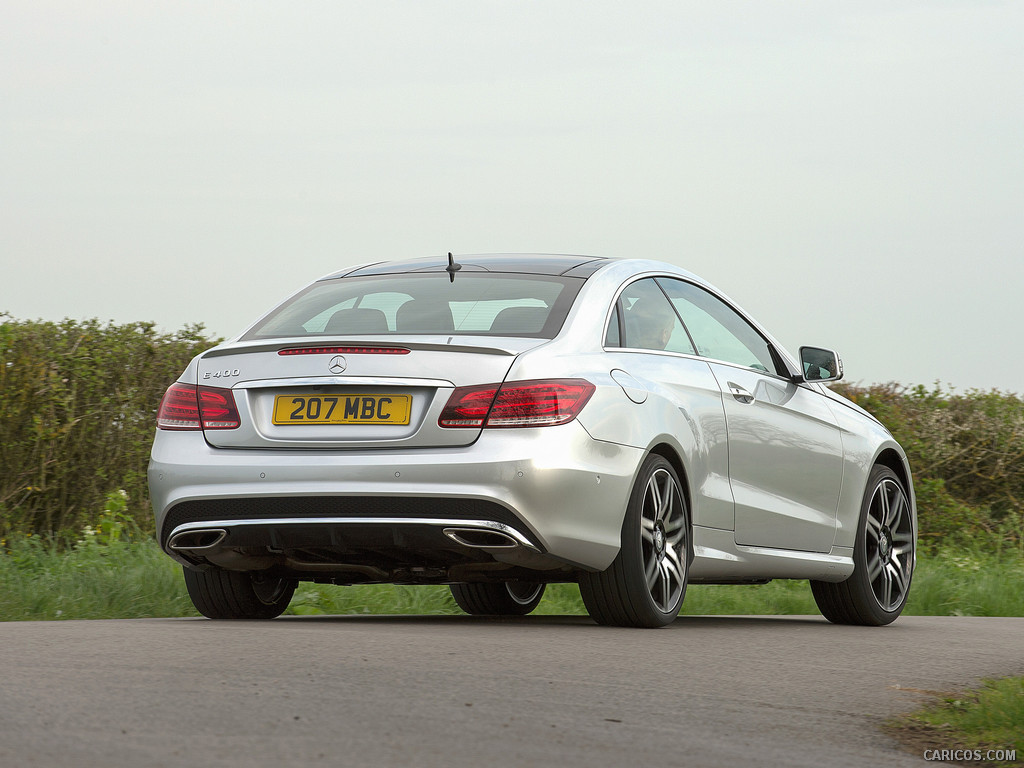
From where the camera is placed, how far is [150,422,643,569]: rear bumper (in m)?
6.10

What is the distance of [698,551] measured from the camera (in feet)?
23.3

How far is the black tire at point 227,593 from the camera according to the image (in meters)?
7.18

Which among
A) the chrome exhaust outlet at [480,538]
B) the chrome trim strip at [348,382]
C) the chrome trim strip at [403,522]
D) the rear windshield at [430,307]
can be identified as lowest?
the chrome exhaust outlet at [480,538]

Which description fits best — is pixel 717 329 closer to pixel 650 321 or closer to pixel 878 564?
pixel 650 321

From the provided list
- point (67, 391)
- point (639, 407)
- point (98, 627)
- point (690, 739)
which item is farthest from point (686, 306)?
point (67, 391)

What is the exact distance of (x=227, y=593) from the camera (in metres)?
7.21

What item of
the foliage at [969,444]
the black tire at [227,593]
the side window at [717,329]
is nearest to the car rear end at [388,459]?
the black tire at [227,593]

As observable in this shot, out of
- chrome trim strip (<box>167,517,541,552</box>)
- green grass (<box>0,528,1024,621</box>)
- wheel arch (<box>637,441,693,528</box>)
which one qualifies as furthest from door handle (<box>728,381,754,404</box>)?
green grass (<box>0,528,1024,621</box>)

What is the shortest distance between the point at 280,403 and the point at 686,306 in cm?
234

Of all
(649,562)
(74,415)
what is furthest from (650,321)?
(74,415)

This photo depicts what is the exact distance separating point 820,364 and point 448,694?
463 cm

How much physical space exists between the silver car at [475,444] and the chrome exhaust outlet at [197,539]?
1 cm

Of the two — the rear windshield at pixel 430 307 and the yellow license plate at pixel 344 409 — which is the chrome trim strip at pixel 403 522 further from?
the rear windshield at pixel 430 307

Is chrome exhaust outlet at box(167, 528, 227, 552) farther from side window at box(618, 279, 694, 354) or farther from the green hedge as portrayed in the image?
the green hedge
